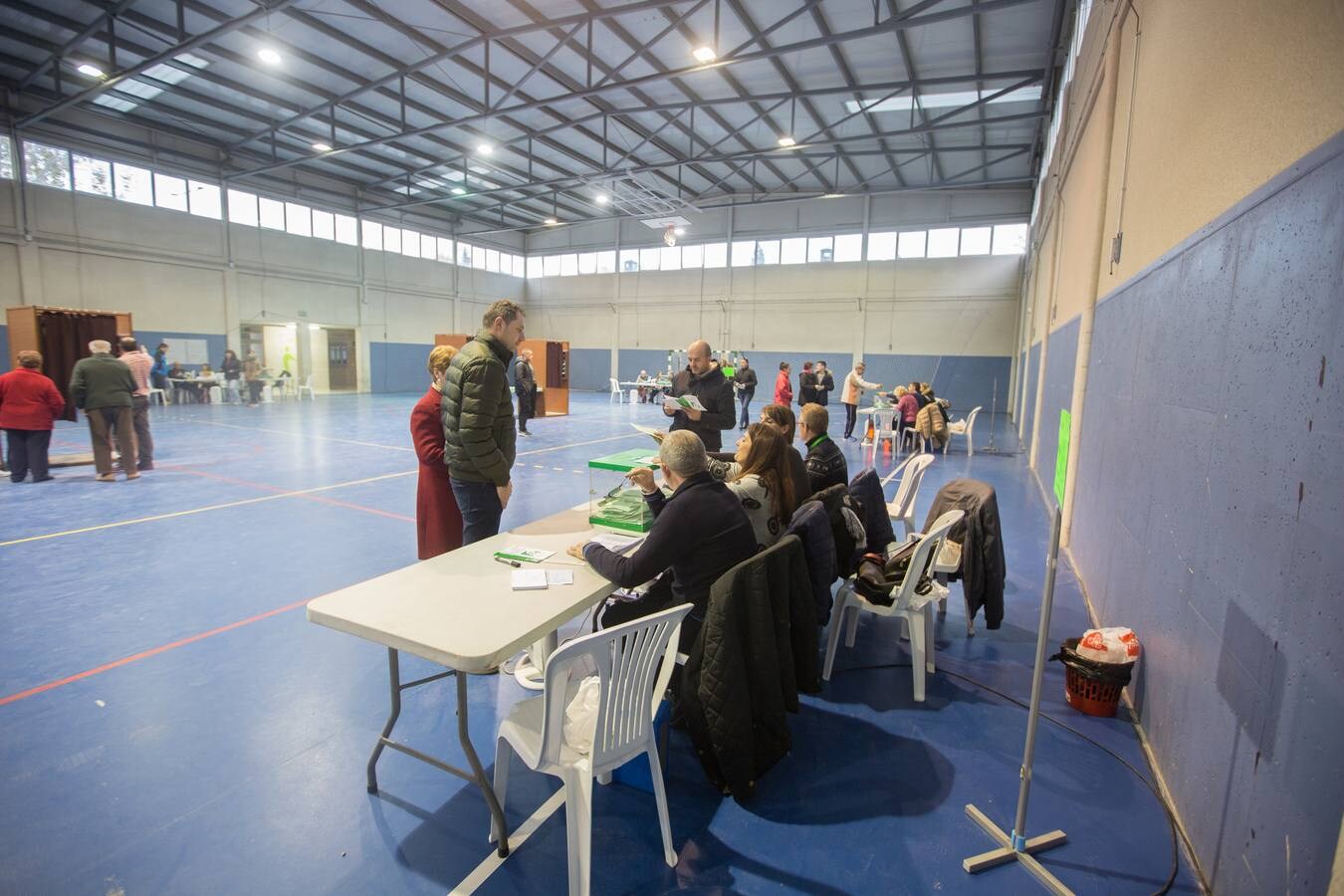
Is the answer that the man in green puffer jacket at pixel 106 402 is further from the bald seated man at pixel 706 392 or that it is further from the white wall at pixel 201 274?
the white wall at pixel 201 274

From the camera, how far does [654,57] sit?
10383mm

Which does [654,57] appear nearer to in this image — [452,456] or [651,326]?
[452,456]

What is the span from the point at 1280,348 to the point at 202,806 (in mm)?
3571

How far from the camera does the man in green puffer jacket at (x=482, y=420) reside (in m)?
2.90

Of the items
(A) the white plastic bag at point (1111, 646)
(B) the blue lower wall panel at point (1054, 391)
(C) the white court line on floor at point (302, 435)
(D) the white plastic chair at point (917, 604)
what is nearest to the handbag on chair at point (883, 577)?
(D) the white plastic chair at point (917, 604)

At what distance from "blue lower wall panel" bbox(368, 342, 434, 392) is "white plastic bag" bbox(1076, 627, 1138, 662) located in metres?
20.2

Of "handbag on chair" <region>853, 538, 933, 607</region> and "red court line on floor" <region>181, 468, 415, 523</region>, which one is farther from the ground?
"handbag on chair" <region>853, 538, 933, 607</region>

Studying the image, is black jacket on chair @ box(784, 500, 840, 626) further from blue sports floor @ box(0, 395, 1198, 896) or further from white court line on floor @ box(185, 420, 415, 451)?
white court line on floor @ box(185, 420, 415, 451)

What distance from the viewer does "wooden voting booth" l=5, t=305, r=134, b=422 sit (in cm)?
1099

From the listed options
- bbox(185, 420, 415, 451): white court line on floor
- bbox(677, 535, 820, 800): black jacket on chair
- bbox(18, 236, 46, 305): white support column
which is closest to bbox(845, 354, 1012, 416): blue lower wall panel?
bbox(185, 420, 415, 451): white court line on floor

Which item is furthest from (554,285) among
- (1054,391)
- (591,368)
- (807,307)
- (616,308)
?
(1054,391)

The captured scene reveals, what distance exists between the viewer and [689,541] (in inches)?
88.7

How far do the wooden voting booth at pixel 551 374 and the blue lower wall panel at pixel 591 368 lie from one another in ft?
29.3

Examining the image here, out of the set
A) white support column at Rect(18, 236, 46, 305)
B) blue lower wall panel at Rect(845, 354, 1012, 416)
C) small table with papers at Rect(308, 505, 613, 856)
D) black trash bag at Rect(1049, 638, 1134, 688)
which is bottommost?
black trash bag at Rect(1049, 638, 1134, 688)
